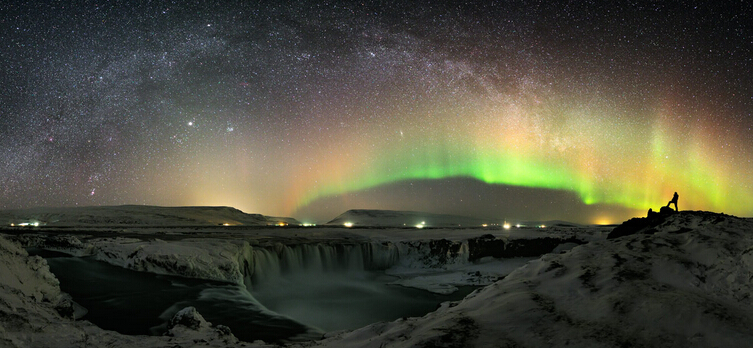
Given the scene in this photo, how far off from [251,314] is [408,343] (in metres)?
10.1

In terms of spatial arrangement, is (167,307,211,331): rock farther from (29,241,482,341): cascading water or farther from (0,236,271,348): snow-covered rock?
(29,241,482,341): cascading water

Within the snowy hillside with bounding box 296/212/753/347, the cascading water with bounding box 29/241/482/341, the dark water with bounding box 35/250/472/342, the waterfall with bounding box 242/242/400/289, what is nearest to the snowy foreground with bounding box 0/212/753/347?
the snowy hillside with bounding box 296/212/753/347

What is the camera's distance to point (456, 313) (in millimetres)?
4766

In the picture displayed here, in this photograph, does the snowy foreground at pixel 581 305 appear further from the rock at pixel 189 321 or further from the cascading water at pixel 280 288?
the cascading water at pixel 280 288

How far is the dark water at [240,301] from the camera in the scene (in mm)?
10977

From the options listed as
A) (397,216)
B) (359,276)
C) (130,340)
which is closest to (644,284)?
(130,340)

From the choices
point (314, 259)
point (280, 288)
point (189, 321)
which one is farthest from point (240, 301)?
point (314, 259)

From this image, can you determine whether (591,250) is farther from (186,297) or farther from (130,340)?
(186,297)

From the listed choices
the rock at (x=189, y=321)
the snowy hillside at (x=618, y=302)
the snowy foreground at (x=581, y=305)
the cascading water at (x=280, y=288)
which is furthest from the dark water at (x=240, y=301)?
the snowy hillside at (x=618, y=302)

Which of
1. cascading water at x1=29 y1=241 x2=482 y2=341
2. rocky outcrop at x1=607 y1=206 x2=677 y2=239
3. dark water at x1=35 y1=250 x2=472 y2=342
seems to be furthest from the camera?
cascading water at x1=29 y1=241 x2=482 y2=341

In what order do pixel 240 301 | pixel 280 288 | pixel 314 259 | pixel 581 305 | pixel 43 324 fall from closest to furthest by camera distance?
1. pixel 581 305
2. pixel 43 324
3. pixel 240 301
4. pixel 280 288
5. pixel 314 259

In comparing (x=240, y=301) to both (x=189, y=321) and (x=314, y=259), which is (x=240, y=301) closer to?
(x=189, y=321)

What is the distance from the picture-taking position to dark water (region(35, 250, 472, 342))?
1098cm

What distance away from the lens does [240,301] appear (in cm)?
1420
